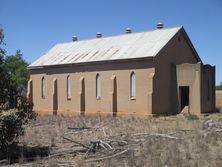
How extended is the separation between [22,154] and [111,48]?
27853 millimetres

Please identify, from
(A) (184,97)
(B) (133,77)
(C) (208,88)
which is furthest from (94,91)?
(C) (208,88)

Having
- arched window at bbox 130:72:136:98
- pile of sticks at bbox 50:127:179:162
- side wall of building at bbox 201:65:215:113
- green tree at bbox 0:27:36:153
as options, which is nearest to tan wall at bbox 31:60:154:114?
arched window at bbox 130:72:136:98

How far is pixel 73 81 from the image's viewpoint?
151 feet

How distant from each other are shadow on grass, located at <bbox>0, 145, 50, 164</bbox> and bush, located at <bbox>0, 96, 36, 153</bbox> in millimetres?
323

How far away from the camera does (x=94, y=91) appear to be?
43.8 metres

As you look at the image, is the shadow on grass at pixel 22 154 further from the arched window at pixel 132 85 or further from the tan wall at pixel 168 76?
the arched window at pixel 132 85

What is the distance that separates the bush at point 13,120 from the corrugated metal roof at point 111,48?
70.5 ft

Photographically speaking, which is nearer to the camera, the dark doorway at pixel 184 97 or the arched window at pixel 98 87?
the dark doorway at pixel 184 97

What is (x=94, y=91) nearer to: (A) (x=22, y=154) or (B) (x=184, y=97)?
(B) (x=184, y=97)

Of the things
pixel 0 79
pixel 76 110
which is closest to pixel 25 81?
pixel 76 110

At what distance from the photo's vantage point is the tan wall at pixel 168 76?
129ft

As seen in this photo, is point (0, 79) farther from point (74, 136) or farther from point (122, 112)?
point (122, 112)

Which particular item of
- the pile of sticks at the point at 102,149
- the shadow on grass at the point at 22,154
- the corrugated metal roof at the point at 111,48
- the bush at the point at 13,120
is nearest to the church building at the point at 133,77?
the corrugated metal roof at the point at 111,48

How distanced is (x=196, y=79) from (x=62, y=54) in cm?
1596
